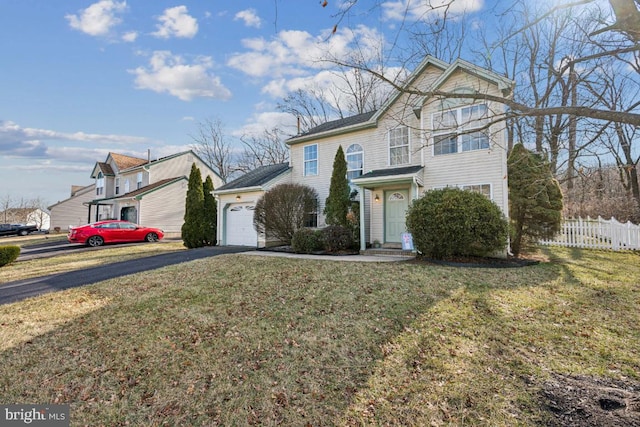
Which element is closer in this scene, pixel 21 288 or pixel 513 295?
pixel 513 295

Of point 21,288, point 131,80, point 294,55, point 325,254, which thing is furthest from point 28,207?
point 294,55

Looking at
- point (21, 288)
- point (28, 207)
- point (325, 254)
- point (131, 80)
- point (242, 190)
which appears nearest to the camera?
point (21, 288)

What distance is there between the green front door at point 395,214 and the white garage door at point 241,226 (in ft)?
21.3

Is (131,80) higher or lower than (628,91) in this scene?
higher

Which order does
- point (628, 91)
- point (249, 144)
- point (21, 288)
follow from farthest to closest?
point (249, 144) → point (628, 91) → point (21, 288)

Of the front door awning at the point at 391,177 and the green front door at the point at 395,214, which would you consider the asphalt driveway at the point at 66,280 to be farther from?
the green front door at the point at 395,214

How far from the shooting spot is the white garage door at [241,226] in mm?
15320

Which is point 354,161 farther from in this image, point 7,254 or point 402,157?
point 7,254

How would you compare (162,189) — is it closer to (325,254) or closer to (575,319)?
(325,254)

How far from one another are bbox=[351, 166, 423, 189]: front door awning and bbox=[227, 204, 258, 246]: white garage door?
629 centimetres

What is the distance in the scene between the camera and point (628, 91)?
1038 cm

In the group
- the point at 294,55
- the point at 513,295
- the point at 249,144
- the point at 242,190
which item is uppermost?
the point at 249,144

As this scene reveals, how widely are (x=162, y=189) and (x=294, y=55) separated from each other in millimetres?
22727

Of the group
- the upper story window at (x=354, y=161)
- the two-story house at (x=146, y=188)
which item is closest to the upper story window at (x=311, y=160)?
the upper story window at (x=354, y=161)
